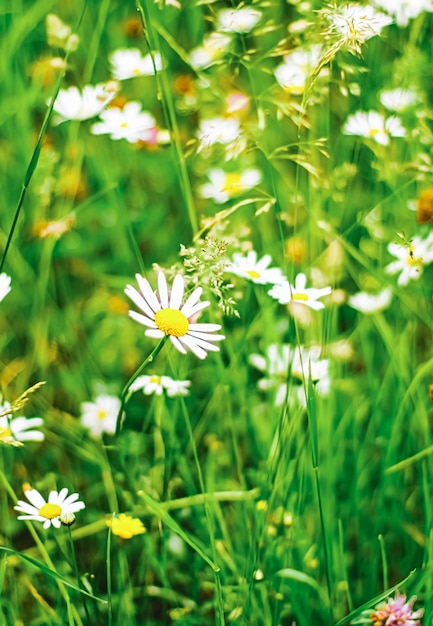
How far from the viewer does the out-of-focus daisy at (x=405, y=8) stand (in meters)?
1.31

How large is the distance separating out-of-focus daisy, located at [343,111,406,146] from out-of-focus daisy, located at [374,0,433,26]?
0.55 feet

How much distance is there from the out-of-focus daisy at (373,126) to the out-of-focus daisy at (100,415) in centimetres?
55

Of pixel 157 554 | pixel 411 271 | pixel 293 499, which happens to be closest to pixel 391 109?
pixel 411 271

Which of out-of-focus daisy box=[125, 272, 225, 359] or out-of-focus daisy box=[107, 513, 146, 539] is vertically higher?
out-of-focus daisy box=[125, 272, 225, 359]

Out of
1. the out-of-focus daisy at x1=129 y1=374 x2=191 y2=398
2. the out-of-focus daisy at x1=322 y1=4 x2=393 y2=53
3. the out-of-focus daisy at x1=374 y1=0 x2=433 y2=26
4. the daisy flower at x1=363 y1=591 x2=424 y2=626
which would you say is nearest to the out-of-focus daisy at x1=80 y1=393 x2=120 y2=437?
the out-of-focus daisy at x1=129 y1=374 x2=191 y2=398

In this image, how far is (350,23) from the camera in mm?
868

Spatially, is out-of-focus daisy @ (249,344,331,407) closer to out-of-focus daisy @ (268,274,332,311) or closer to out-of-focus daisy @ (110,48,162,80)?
out-of-focus daisy @ (268,274,332,311)

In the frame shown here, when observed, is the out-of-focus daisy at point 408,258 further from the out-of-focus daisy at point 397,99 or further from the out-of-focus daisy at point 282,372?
the out-of-focus daisy at point 397,99

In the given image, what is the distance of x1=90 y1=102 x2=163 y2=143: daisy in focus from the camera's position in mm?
1306

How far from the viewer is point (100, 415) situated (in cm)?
123

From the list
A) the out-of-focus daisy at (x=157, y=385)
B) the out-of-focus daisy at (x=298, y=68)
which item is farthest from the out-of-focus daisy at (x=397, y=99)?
the out-of-focus daisy at (x=157, y=385)

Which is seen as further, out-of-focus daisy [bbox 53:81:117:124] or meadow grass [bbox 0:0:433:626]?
out-of-focus daisy [bbox 53:81:117:124]

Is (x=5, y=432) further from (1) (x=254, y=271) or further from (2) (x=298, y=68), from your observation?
(2) (x=298, y=68)

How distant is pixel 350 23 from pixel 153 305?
14.8 inches
